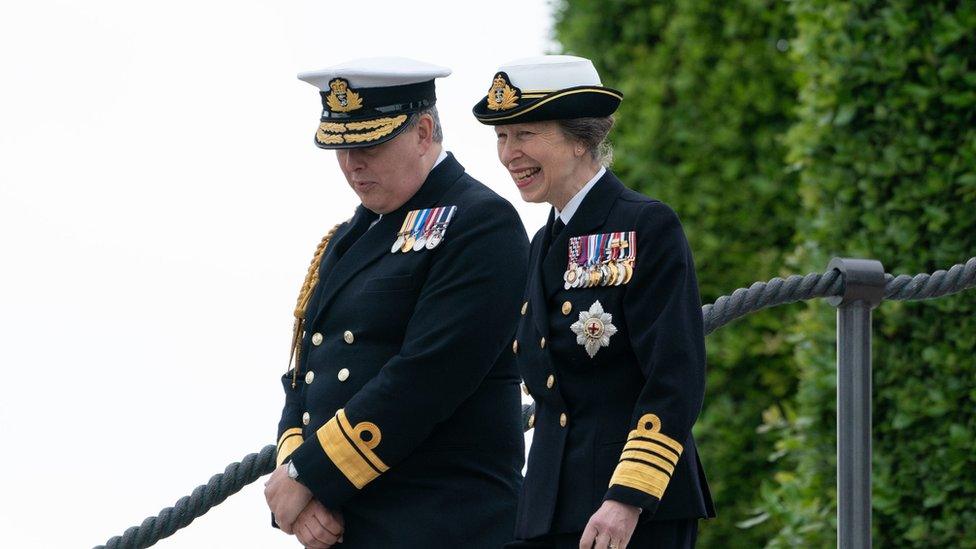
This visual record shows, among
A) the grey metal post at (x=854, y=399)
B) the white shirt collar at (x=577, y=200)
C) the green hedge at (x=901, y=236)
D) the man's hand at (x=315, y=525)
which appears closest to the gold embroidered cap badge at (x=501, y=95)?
the white shirt collar at (x=577, y=200)

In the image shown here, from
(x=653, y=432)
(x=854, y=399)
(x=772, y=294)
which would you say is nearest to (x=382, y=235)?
(x=653, y=432)

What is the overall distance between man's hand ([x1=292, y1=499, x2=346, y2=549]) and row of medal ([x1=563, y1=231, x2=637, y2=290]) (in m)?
0.70

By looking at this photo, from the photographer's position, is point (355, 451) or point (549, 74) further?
point (355, 451)

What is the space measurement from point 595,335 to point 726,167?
17.7 feet

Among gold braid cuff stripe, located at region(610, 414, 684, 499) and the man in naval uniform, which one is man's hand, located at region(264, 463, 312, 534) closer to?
the man in naval uniform

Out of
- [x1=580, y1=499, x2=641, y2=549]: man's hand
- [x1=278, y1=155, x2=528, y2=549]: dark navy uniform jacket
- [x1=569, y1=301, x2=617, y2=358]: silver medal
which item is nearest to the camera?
[x1=580, y1=499, x2=641, y2=549]: man's hand

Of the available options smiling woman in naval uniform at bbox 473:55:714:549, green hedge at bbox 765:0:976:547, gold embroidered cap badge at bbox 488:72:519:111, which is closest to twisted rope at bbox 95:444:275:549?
smiling woman in naval uniform at bbox 473:55:714:549

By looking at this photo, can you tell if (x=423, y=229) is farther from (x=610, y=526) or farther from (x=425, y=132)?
(x=610, y=526)

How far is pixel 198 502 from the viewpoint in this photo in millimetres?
3613

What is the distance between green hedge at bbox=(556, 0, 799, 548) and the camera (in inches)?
312

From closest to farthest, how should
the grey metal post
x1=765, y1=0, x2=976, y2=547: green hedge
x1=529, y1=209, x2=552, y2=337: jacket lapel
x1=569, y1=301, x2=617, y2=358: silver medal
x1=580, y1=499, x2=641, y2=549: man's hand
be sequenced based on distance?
1. x1=580, y1=499, x2=641, y2=549: man's hand
2. x1=569, y1=301, x2=617, y2=358: silver medal
3. x1=529, y1=209, x2=552, y2=337: jacket lapel
4. the grey metal post
5. x1=765, y1=0, x2=976, y2=547: green hedge

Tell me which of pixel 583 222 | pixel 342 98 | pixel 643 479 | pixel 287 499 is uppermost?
pixel 342 98

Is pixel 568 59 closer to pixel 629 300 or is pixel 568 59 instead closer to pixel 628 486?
pixel 629 300

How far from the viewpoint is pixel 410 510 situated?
3250mm
